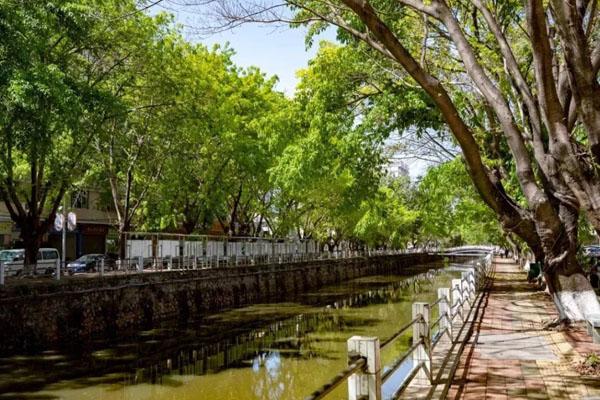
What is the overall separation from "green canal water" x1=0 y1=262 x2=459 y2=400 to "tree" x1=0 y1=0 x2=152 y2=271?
5419 millimetres

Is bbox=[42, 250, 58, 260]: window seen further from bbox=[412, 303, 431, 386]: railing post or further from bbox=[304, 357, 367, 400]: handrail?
bbox=[304, 357, 367, 400]: handrail

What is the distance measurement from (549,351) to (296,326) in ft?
40.9

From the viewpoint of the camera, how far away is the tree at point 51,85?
1282 cm

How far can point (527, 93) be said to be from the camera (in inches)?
406

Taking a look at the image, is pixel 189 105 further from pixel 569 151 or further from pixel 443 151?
pixel 569 151

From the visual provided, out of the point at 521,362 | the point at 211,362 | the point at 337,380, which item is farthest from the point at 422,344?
the point at 211,362

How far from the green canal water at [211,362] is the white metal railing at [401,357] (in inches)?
81.0

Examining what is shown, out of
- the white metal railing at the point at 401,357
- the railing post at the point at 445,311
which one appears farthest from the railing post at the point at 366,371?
the railing post at the point at 445,311

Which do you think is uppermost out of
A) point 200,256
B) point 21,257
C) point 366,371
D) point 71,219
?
point 71,219

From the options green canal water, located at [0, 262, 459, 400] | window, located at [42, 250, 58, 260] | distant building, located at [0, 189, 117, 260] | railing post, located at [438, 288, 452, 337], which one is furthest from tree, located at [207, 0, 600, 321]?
distant building, located at [0, 189, 117, 260]

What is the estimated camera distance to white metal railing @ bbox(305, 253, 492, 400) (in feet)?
15.6

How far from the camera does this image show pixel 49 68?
562 inches

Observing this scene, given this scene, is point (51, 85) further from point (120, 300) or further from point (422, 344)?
point (422, 344)

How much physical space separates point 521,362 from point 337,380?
626 centimetres
